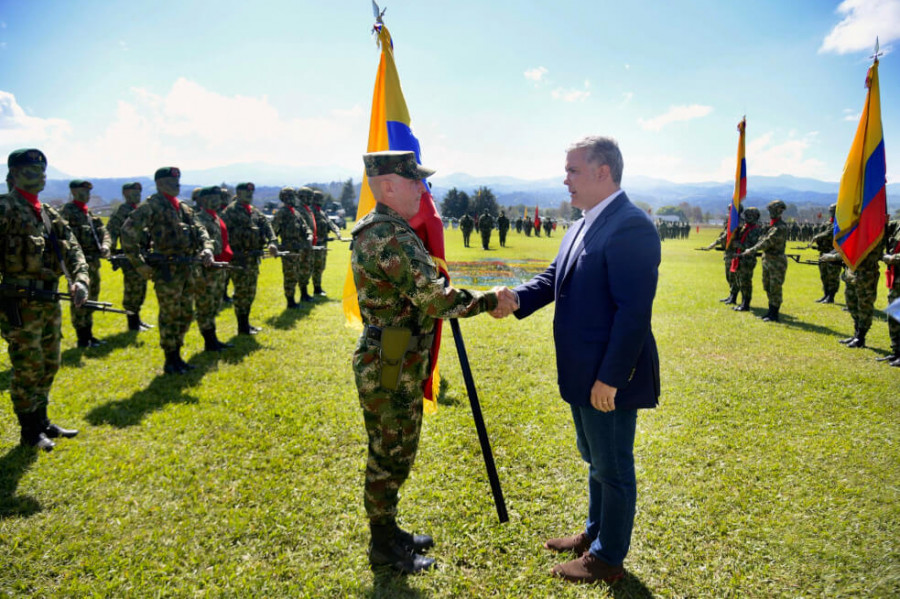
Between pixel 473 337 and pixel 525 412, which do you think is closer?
pixel 525 412

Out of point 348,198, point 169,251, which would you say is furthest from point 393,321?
point 348,198

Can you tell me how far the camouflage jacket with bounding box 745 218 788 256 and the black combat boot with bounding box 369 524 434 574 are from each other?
35.0 feet

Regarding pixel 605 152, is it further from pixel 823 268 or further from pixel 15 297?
pixel 823 268

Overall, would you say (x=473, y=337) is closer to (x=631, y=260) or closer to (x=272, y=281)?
(x=631, y=260)

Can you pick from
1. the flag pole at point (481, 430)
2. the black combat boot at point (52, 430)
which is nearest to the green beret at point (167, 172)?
the black combat boot at point (52, 430)

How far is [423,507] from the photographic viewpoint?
3.60 meters

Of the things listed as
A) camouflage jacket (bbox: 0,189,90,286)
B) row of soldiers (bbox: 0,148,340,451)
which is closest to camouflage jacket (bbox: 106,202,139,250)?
row of soldiers (bbox: 0,148,340,451)

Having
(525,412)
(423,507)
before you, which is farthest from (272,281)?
(423,507)

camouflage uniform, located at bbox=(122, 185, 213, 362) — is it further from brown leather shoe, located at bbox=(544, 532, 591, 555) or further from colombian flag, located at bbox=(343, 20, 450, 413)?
brown leather shoe, located at bbox=(544, 532, 591, 555)

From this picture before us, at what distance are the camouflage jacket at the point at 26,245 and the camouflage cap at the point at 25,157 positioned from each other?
283 mm

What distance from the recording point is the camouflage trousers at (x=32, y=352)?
4.18 meters

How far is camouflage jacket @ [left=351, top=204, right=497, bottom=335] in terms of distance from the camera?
2496 millimetres

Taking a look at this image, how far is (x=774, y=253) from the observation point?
33.3ft

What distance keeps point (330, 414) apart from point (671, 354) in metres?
5.96
